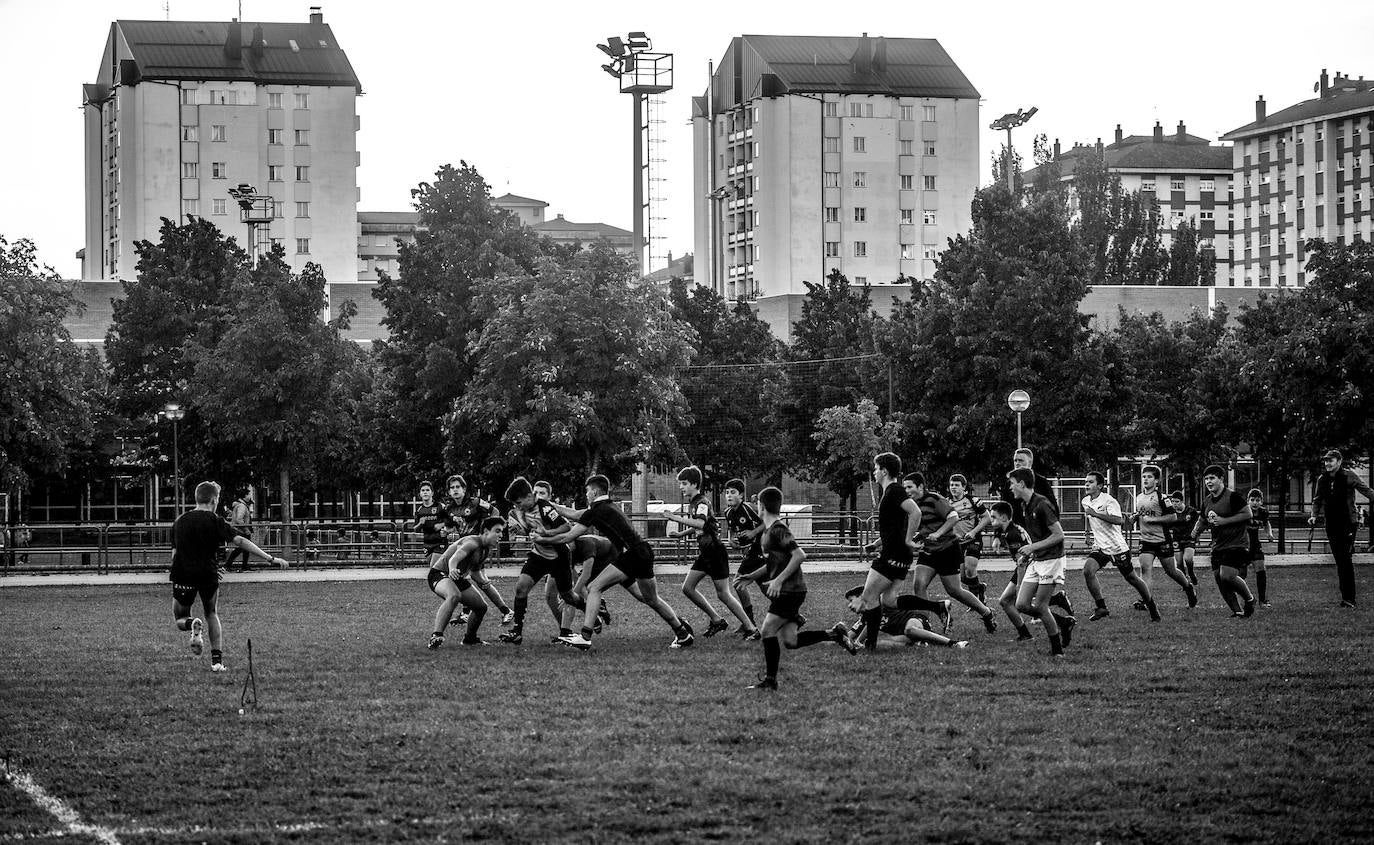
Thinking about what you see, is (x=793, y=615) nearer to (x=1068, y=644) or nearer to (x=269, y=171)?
(x=1068, y=644)

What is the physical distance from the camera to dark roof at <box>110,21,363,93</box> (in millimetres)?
101125

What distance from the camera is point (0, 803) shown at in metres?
8.79

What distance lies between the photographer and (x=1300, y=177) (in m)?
137

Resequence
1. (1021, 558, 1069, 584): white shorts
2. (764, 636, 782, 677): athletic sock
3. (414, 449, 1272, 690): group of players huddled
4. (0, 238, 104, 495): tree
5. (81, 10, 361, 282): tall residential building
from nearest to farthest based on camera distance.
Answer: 1. (764, 636, 782, 677): athletic sock
2. (414, 449, 1272, 690): group of players huddled
3. (1021, 558, 1069, 584): white shorts
4. (0, 238, 104, 495): tree
5. (81, 10, 361, 282): tall residential building

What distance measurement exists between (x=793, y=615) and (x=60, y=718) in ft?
17.8

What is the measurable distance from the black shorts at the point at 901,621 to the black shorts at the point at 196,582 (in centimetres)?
618

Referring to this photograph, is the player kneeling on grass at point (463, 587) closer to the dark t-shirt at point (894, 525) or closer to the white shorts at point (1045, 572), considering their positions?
the dark t-shirt at point (894, 525)

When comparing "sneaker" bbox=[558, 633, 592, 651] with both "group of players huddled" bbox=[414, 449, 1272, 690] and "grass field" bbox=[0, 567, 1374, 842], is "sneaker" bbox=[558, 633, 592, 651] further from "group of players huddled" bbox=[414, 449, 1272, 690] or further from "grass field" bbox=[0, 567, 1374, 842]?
"grass field" bbox=[0, 567, 1374, 842]

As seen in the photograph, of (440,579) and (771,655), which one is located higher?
(440,579)

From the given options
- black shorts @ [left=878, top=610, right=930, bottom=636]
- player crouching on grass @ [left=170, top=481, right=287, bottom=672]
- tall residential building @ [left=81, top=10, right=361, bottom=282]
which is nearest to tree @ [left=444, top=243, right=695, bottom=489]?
player crouching on grass @ [left=170, top=481, right=287, bottom=672]

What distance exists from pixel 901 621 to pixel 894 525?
105cm

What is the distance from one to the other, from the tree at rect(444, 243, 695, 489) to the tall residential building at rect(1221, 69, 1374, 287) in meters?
100

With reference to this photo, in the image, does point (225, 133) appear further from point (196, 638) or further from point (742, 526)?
point (196, 638)

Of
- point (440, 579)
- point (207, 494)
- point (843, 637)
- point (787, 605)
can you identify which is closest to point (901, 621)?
point (843, 637)
